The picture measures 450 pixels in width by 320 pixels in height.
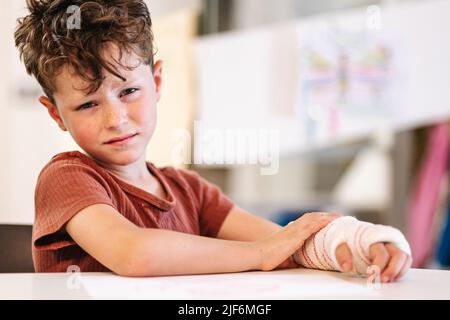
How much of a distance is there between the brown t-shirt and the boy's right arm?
0.06 feet

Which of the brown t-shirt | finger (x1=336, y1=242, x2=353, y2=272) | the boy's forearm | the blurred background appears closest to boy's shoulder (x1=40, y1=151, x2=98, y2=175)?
the brown t-shirt

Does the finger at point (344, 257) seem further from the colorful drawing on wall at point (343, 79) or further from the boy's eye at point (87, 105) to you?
the colorful drawing on wall at point (343, 79)

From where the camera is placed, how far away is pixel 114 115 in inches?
22.6

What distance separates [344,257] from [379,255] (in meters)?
0.03

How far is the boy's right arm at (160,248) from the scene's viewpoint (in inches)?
20.6

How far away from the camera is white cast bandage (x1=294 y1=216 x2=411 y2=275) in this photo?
538 mm

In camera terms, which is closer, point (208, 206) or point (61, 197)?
point (61, 197)

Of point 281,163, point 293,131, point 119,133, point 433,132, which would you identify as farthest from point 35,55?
point 433,132

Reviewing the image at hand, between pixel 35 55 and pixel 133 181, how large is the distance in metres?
0.15

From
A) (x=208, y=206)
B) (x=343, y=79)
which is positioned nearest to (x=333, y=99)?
(x=343, y=79)

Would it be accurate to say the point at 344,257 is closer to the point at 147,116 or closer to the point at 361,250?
the point at 361,250

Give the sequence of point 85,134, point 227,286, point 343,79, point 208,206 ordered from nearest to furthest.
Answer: point 227,286
point 85,134
point 208,206
point 343,79

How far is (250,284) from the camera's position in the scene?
1.62 feet
